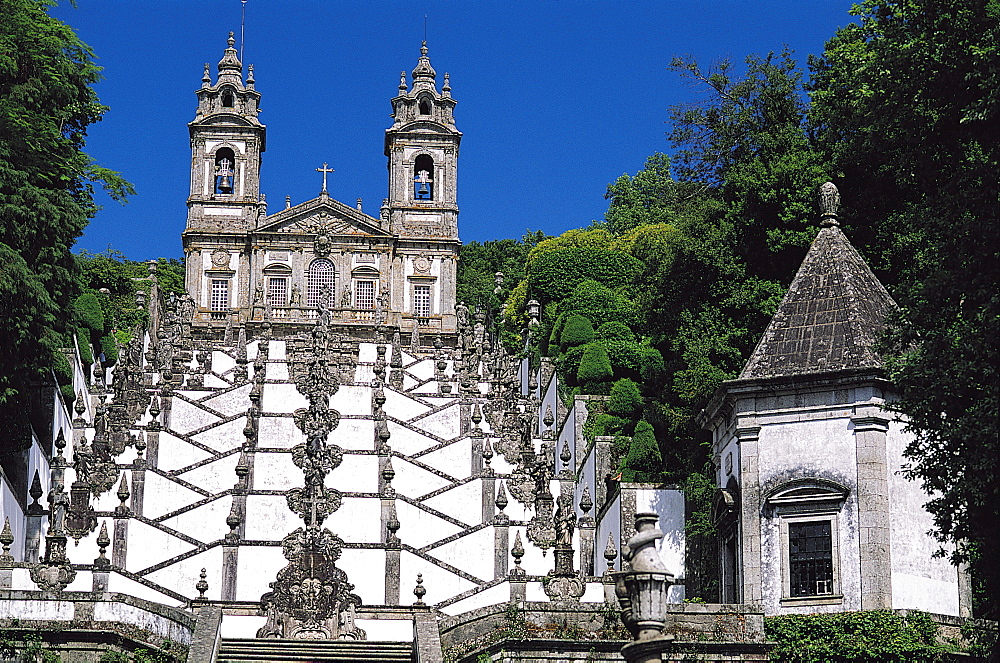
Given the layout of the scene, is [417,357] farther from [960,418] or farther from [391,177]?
[960,418]

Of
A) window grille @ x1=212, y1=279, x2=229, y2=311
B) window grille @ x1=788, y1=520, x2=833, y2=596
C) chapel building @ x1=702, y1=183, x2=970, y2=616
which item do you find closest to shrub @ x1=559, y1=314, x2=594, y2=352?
window grille @ x1=212, y1=279, x2=229, y2=311

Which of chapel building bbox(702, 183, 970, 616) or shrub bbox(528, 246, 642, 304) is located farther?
shrub bbox(528, 246, 642, 304)

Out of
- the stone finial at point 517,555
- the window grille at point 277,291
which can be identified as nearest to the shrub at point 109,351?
the window grille at point 277,291

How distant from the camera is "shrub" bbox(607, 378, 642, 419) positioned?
141 ft

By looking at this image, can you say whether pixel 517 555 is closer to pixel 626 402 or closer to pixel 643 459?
pixel 643 459

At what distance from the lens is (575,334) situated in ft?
170

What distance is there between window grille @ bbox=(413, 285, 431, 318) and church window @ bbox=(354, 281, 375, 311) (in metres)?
1.78

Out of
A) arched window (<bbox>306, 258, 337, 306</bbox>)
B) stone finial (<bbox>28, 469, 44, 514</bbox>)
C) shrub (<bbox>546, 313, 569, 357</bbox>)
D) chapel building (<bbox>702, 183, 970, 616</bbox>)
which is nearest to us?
chapel building (<bbox>702, 183, 970, 616</bbox>)

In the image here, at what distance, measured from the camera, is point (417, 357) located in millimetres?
57750

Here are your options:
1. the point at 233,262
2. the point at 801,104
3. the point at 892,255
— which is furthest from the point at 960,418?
the point at 233,262

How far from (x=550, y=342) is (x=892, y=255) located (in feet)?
73.9

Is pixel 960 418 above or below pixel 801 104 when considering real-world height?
below

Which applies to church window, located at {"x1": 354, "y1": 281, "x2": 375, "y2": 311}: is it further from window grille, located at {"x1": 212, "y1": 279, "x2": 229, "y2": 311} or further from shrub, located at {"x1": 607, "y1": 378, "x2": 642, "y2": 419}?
shrub, located at {"x1": 607, "y1": 378, "x2": 642, "y2": 419}

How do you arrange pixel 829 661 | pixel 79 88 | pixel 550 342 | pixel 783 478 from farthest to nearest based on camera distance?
pixel 550 342 → pixel 79 88 → pixel 783 478 → pixel 829 661
